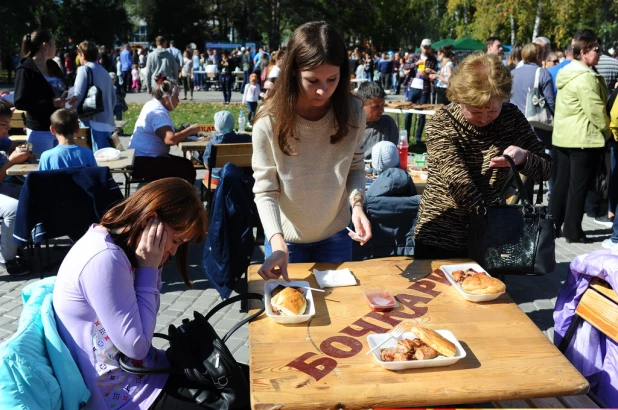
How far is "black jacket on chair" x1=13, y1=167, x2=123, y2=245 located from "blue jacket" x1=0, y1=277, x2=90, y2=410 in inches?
100

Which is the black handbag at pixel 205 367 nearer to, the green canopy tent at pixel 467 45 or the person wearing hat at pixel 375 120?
the person wearing hat at pixel 375 120

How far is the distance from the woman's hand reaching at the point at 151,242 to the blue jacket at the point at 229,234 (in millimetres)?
1902

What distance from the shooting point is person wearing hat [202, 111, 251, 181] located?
6.27 metres

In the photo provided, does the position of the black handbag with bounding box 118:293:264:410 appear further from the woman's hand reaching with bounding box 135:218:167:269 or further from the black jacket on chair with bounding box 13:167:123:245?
the black jacket on chair with bounding box 13:167:123:245

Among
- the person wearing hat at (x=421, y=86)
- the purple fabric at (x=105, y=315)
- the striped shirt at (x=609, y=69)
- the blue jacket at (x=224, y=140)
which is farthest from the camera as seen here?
the person wearing hat at (x=421, y=86)

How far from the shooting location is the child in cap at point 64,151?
505 centimetres

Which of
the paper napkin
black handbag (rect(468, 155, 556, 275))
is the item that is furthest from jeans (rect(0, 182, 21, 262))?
black handbag (rect(468, 155, 556, 275))

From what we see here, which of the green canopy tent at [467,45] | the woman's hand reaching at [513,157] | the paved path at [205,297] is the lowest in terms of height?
the paved path at [205,297]

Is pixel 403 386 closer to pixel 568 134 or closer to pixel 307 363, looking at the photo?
pixel 307 363

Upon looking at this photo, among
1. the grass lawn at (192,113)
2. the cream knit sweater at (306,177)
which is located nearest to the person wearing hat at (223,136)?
the cream knit sweater at (306,177)

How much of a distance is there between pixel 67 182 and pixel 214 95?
60.7 ft

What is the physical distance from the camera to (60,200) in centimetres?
473

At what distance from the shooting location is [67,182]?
4668mm

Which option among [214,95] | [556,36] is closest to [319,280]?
[214,95]
